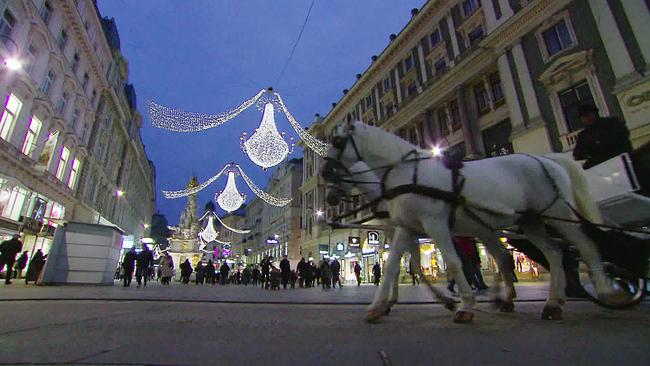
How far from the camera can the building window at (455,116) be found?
23.5m

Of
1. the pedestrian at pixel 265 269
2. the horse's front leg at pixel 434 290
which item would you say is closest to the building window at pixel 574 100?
the horse's front leg at pixel 434 290

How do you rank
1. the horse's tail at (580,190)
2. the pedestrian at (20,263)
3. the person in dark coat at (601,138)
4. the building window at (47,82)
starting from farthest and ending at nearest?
the building window at (47,82)
the pedestrian at (20,263)
the person in dark coat at (601,138)
the horse's tail at (580,190)

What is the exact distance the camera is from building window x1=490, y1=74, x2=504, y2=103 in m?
20.6

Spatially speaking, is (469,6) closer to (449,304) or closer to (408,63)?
(408,63)

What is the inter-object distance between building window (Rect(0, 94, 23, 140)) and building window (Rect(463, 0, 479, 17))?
29181 mm

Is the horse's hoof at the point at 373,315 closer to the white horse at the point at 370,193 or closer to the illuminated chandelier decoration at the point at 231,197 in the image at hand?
the white horse at the point at 370,193

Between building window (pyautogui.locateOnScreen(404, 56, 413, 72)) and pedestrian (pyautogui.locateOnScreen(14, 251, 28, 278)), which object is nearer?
pedestrian (pyautogui.locateOnScreen(14, 251, 28, 278))

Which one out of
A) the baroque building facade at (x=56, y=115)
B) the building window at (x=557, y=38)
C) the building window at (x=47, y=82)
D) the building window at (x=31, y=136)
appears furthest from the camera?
the building window at (x=47, y=82)

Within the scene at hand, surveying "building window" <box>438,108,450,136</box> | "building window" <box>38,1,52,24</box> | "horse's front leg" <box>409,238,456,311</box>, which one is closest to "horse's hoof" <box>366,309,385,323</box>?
"horse's front leg" <box>409,238,456,311</box>

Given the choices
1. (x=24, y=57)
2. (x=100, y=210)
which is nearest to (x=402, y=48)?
(x=24, y=57)

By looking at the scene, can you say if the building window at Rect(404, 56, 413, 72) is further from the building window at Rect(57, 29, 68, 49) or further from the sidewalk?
the building window at Rect(57, 29, 68, 49)

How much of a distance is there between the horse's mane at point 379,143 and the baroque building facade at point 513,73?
465 cm

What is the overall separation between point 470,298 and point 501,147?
19.6m

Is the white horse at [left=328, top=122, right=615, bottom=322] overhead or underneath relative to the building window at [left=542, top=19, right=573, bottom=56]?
underneath
